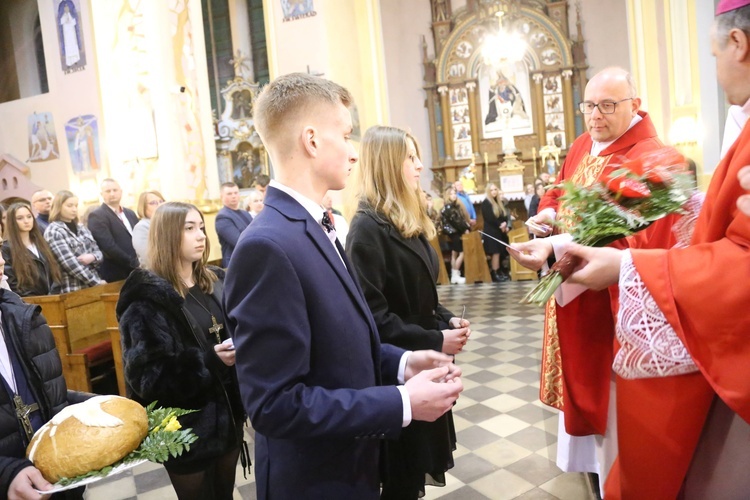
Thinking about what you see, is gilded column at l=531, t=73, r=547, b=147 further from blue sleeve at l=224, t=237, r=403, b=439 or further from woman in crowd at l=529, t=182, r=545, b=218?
blue sleeve at l=224, t=237, r=403, b=439

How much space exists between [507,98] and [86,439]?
50.0ft

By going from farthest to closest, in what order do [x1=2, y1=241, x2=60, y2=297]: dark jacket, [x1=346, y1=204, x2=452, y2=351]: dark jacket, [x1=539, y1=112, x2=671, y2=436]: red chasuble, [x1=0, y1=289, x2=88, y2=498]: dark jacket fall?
[x1=2, y1=241, x2=60, y2=297]: dark jacket, [x1=539, y1=112, x2=671, y2=436]: red chasuble, [x1=346, y1=204, x2=452, y2=351]: dark jacket, [x1=0, y1=289, x2=88, y2=498]: dark jacket

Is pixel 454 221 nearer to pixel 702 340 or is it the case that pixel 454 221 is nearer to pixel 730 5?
pixel 730 5

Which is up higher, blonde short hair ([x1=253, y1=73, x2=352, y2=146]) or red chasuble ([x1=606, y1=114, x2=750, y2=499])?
blonde short hair ([x1=253, y1=73, x2=352, y2=146])

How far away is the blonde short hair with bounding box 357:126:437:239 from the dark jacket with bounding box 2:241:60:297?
142 inches

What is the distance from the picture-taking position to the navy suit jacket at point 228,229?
5613 millimetres

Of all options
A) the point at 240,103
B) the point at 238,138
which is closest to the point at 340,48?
the point at 238,138

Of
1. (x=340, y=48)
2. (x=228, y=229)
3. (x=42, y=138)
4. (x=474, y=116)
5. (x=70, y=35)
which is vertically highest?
(x=70, y=35)

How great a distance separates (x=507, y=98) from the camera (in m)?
15.4

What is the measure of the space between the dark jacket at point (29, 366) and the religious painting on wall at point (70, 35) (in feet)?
33.5

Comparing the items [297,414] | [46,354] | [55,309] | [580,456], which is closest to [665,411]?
[297,414]

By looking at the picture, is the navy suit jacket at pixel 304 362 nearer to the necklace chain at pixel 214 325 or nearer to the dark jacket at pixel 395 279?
the dark jacket at pixel 395 279

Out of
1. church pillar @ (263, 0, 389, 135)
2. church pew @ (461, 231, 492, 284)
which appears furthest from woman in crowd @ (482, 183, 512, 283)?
A: church pillar @ (263, 0, 389, 135)

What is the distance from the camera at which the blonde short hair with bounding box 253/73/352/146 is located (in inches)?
59.5
